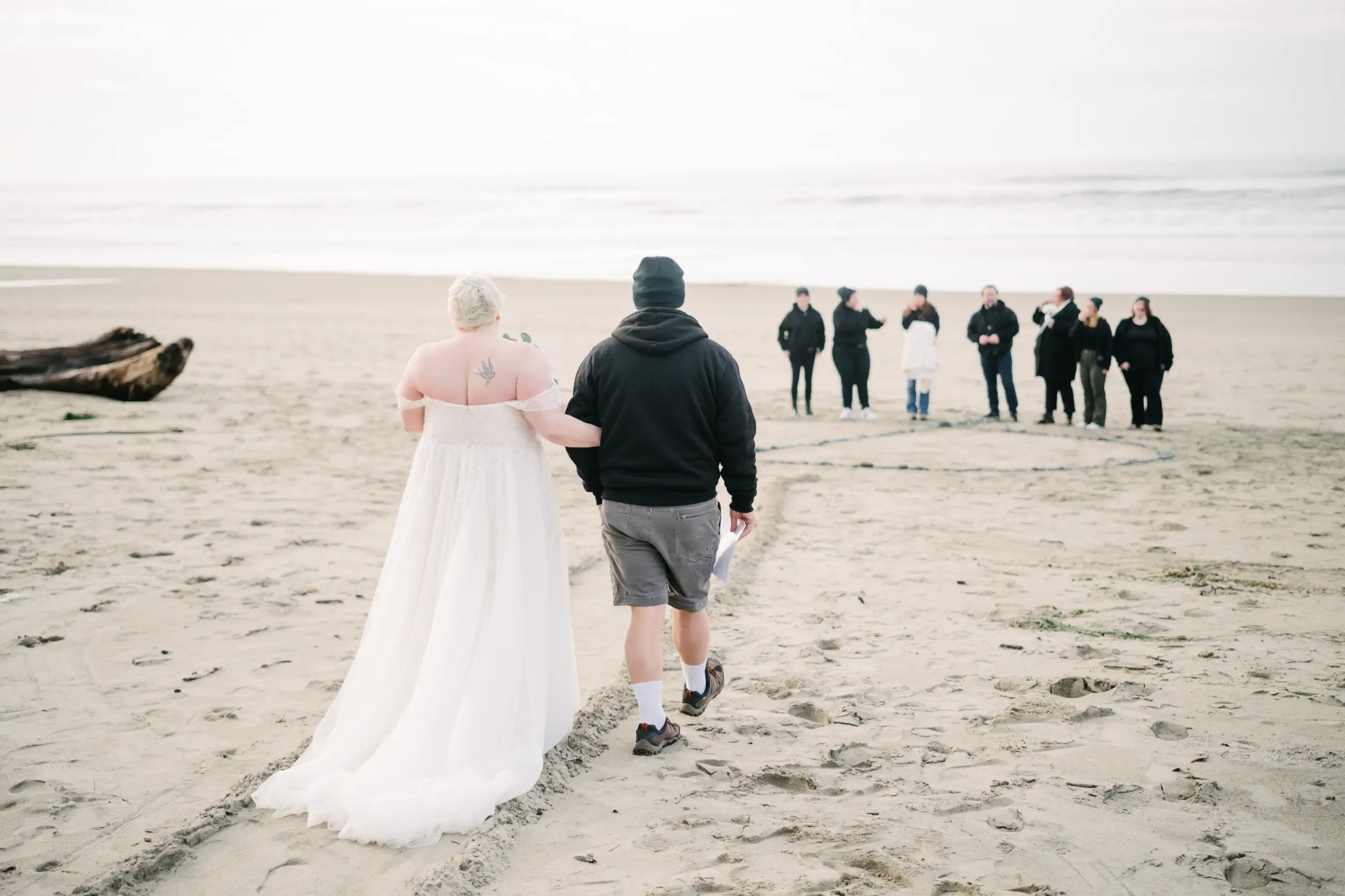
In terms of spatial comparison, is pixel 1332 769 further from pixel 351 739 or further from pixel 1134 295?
pixel 1134 295

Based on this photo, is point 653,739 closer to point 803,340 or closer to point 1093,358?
point 803,340

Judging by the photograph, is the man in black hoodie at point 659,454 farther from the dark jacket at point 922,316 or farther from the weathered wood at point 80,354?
the weathered wood at point 80,354

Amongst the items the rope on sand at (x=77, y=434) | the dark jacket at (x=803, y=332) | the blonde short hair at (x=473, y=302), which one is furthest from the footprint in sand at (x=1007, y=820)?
the dark jacket at (x=803, y=332)

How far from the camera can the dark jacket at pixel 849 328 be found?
13328mm

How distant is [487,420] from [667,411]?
70cm

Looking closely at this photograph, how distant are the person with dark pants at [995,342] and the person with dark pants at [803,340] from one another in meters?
1.85

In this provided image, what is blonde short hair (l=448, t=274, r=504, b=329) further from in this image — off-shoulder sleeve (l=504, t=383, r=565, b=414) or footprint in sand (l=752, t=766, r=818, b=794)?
footprint in sand (l=752, t=766, r=818, b=794)

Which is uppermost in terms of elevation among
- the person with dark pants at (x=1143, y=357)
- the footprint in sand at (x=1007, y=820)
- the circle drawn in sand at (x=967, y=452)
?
the person with dark pants at (x=1143, y=357)

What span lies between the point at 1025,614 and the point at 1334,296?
905 inches

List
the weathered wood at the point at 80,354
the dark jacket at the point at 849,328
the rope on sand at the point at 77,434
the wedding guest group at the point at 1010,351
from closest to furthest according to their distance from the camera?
the rope on sand at the point at 77,434 < the wedding guest group at the point at 1010,351 < the weathered wood at the point at 80,354 < the dark jacket at the point at 849,328

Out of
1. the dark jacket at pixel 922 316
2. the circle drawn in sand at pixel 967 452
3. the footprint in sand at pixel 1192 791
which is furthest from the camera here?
the dark jacket at pixel 922 316

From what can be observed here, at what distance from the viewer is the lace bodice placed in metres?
4.24

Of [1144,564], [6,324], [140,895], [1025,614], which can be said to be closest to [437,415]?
[140,895]

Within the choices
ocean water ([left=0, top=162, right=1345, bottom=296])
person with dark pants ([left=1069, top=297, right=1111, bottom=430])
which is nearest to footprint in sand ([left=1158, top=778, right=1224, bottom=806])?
person with dark pants ([left=1069, top=297, right=1111, bottom=430])
